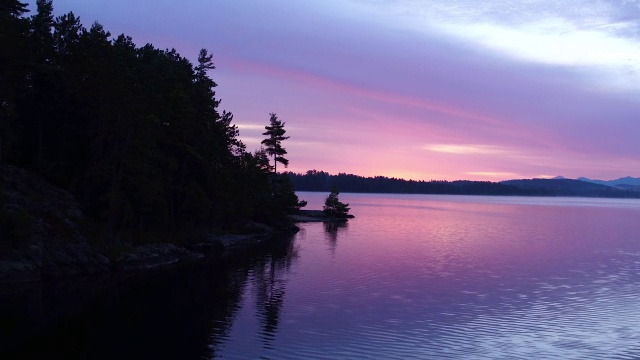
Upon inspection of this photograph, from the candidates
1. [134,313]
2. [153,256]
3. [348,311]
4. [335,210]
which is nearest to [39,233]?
[153,256]

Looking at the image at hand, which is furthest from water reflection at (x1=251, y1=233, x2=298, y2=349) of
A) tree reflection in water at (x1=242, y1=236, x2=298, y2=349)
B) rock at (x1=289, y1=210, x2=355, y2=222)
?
rock at (x1=289, y1=210, x2=355, y2=222)

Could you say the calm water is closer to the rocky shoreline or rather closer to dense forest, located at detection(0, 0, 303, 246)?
the rocky shoreline

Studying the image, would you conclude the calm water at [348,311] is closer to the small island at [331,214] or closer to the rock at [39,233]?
the rock at [39,233]

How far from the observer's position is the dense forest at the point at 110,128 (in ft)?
161

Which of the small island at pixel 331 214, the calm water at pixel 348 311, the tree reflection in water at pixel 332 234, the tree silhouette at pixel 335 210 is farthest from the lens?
the tree silhouette at pixel 335 210

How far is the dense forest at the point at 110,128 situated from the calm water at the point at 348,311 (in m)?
10.0

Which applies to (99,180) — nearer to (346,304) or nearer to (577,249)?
(346,304)

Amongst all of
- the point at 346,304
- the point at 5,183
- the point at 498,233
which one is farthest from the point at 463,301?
the point at 498,233

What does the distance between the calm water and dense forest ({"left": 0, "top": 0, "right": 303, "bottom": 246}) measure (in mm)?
10005

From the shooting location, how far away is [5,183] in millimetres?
44781

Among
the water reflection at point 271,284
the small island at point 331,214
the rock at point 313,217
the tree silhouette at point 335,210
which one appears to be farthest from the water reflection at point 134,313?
the tree silhouette at point 335,210

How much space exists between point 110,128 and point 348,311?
29872 millimetres

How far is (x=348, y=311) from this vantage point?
111 feet

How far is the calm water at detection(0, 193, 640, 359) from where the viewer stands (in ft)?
85.8
